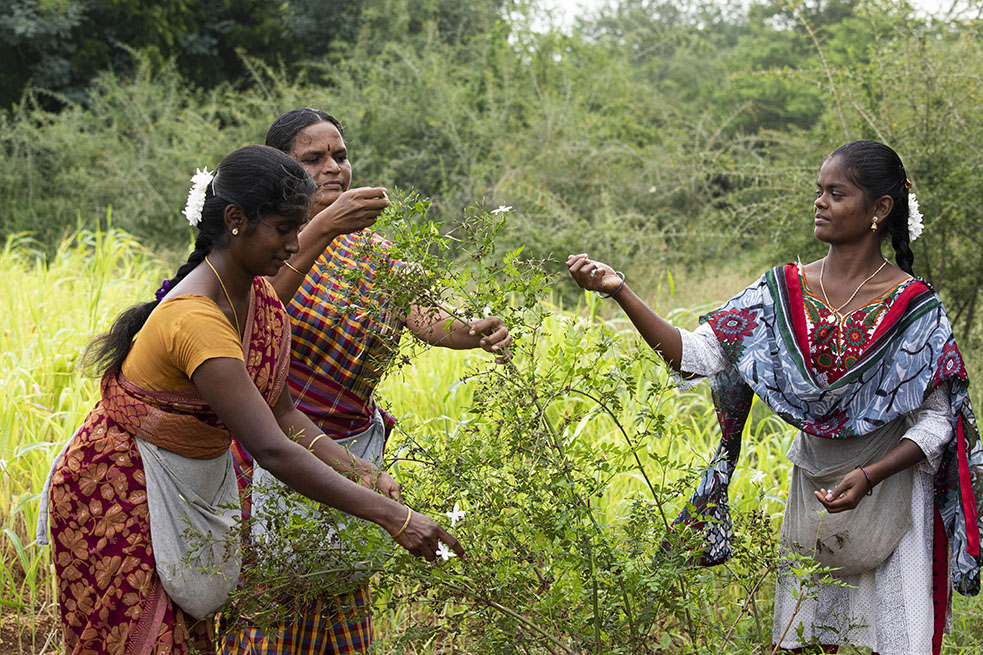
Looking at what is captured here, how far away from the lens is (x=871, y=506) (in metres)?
2.70

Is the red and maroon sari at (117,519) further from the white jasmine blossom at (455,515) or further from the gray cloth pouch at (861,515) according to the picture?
the gray cloth pouch at (861,515)

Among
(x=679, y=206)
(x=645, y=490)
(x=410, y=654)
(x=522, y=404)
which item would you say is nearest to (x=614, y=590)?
(x=522, y=404)

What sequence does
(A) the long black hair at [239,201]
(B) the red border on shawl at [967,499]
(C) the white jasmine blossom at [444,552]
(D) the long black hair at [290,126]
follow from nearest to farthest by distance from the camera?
(C) the white jasmine blossom at [444,552], (A) the long black hair at [239,201], (B) the red border on shawl at [967,499], (D) the long black hair at [290,126]

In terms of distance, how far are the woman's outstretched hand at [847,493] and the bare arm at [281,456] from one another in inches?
40.1

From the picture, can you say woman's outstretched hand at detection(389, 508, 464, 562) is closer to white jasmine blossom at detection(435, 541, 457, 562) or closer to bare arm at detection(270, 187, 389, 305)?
white jasmine blossom at detection(435, 541, 457, 562)

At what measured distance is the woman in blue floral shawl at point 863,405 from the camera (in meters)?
2.62

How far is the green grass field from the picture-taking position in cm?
355

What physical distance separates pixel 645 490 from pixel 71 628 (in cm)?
238

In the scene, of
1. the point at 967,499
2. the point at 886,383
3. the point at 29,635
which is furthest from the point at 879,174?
the point at 29,635

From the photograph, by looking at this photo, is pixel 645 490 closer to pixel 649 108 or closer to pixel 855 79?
pixel 855 79

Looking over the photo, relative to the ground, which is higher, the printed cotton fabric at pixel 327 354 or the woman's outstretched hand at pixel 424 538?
the printed cotton fabric at pixel 327 354

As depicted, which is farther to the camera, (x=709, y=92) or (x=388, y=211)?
(x=709, y=92)

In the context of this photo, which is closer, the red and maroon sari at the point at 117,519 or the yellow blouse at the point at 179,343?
the yellow blouse at the point at 179,343

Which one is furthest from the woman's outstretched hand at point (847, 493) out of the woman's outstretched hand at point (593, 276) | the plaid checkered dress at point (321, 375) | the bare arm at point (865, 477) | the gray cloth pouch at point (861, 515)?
the plaid checkered dress at point (321, 375)
